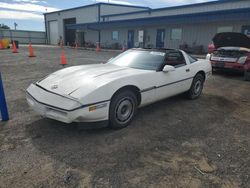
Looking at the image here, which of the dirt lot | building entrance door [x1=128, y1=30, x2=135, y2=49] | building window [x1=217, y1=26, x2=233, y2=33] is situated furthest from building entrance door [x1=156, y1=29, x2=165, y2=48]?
the dirt lot

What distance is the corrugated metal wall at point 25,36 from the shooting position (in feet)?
140

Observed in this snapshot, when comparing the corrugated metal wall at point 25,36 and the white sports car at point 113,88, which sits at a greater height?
the corrugated metal wall at point 25,36

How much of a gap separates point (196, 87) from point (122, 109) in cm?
282

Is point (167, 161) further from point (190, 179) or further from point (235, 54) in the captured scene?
point (235, 54)

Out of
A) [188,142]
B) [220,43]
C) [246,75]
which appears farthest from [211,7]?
[188,142]

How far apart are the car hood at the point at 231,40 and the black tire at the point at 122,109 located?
23.2ft

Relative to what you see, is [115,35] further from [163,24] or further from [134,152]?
[134,152]

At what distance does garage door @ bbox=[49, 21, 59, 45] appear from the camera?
1718 inches

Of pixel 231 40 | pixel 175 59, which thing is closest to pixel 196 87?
pixel 175 59

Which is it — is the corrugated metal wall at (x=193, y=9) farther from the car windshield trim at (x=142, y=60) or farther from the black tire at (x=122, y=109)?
the black tire at (x=122, y=109)

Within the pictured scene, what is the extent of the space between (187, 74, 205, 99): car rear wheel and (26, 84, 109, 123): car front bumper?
292 centimetres

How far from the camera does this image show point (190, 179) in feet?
8.11

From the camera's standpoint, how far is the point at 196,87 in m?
5.62

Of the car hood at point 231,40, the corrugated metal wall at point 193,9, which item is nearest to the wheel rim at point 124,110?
the car hood at point 231,40
